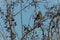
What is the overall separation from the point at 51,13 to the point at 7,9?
80 cm

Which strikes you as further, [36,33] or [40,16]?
[36,33]

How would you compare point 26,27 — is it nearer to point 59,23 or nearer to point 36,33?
point 36,33

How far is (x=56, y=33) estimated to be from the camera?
147 inches

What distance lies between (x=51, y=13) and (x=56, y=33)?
1.17 feet

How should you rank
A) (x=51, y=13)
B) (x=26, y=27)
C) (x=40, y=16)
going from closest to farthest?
1. (x=40, y=16)
2. (x=51, y=13)
3. (x=26, y=27)

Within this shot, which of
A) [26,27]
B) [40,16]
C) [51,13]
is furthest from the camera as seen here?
[26,27]

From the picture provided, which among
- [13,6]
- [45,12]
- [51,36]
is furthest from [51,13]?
[13,6]

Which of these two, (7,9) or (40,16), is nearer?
(40,16)

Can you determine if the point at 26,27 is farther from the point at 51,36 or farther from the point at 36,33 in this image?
the point at 51,36

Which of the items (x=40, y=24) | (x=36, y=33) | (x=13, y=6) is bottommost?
(x=36, y=33)

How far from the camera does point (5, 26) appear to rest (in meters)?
3.88

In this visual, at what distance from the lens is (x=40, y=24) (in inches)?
152

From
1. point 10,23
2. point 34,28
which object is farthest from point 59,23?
point 10,23

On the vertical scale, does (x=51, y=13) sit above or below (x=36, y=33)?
above
